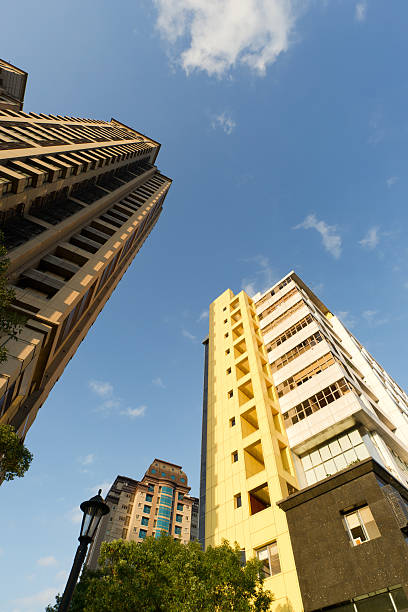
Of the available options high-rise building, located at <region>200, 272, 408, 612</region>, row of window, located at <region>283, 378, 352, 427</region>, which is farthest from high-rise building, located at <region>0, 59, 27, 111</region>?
row of window, located at <region>283, 378, 352, 427</region>

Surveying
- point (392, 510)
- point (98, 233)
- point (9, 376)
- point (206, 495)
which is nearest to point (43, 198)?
point (98, 233)

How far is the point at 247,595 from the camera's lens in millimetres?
13422

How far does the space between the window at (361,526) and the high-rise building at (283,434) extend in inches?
15.4

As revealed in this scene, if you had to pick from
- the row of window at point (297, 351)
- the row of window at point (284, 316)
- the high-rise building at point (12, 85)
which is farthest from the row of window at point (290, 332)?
the high-rise building at point (12, 85)

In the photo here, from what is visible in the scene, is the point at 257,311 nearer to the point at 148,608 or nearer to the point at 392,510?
the point at 392,510

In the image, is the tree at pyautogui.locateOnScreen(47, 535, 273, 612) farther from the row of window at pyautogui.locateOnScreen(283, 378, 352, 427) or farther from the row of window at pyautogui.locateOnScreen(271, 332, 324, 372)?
the row of window at pyautogui.locateOnScreen(271, 332, 324, 372)

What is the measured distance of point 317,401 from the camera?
2847cm

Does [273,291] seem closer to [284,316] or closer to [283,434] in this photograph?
[284,316]

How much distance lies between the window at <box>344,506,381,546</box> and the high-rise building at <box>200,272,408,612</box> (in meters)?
0.39

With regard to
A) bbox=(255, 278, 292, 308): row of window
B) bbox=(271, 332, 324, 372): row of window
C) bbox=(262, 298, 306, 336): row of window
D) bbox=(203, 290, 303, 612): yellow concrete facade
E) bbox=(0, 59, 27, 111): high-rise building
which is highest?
bbox=(0, 59, 27, 111): high-rise building

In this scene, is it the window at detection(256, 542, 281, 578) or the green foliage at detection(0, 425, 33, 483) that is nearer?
the green foliage at detection(0, 425, 33, 483)

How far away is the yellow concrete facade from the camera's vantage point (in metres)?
21.7

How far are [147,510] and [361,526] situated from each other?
209 ft

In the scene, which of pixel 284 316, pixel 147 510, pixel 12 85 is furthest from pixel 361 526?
pixel 12 85
